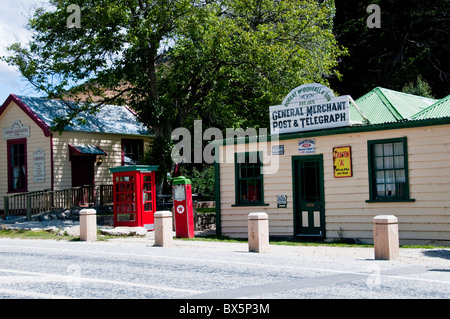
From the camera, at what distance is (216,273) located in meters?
9.81

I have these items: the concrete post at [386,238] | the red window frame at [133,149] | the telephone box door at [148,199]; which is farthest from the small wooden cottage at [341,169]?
the red window frame at [133,149]

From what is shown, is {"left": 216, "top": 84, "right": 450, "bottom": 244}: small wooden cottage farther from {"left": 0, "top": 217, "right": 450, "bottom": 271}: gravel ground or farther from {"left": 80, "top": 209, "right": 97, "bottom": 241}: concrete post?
{"left": 80, "top": 209, "right": 97, "bottom": 241}: concrete post

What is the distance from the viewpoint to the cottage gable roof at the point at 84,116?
86.4 ft

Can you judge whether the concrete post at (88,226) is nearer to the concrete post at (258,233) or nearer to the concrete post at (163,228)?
the concrete post at (163,228)

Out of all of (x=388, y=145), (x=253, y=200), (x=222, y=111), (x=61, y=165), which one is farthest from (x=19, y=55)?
(x=388, y=145)

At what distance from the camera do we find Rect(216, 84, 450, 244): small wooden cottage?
14938mm

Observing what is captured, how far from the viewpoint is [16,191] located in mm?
27266

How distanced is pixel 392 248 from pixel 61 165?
59.8 ft

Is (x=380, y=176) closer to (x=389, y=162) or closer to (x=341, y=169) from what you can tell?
(x=389, y=162)

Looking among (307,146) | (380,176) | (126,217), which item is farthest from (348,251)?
(126,217)

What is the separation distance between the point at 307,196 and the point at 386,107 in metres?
3.81

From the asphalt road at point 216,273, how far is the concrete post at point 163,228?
0.48m
